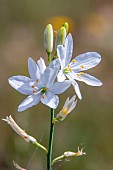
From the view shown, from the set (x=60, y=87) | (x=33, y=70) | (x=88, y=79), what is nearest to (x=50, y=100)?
(x=60, y=87)

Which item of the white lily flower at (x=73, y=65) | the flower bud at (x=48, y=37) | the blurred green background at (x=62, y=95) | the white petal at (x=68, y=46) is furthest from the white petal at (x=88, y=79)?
the blurred green background at (x=62, y=95)

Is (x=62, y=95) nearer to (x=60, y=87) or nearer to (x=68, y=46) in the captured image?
(x=68, y=46)

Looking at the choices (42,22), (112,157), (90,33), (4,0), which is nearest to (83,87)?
(112,157)

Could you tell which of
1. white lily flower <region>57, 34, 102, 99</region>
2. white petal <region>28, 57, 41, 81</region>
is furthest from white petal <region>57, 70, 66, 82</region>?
white petal <region>28, 57, 41, 81</region>

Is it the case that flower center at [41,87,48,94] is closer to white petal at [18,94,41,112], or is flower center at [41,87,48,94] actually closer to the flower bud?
white petal at [18,94,41,112]

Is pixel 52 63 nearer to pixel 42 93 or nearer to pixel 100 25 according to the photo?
pixel 42 93

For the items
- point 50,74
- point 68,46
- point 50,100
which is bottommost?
point 50,100

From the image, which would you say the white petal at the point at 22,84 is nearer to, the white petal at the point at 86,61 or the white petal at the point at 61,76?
the white petal at the point at 61,76

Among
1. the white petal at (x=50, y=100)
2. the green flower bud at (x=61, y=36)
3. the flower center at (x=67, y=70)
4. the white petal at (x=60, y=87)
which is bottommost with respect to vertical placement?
the white petal at (x=50, y=100)
